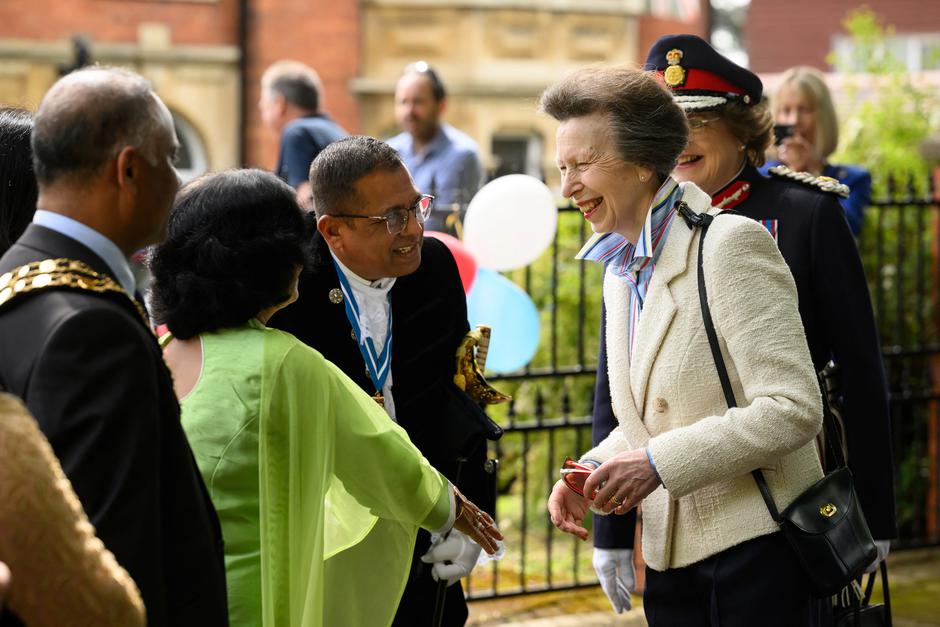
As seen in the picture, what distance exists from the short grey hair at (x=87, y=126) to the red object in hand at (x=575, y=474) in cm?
135

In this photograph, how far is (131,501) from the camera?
192 cm

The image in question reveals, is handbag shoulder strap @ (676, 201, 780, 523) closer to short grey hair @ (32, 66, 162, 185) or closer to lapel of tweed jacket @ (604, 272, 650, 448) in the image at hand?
lapel of tweed jacket @ (604, 272, 650, 448)

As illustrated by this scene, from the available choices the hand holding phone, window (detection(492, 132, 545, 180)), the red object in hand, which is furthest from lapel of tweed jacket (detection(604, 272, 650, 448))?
window (detection(492, 132, 545, 180))

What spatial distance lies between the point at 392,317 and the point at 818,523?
121 cm

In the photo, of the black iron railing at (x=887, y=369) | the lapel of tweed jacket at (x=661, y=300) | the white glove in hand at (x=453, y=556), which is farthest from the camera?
the black iron railing at (x=887, y=369)

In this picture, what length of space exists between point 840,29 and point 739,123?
24536 millimetres

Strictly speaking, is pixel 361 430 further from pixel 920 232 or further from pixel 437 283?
pixel 920 232

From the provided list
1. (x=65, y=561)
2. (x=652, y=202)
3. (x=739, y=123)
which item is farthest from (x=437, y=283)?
(x=65, y=561)

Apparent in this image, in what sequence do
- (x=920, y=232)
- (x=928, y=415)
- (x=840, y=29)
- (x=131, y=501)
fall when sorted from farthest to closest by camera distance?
1. (x=840, y=29)
2. (x=928, y=415)
3. (x=920, y=232)
4. (x=131, y=501)

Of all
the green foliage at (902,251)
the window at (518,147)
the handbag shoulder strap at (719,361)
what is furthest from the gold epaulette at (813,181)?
the window at (518,147)

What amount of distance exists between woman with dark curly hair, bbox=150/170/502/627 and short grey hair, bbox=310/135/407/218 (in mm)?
429

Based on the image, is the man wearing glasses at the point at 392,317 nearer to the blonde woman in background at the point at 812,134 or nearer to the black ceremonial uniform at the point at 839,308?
the black ceremonial uniform at the point at 839,308

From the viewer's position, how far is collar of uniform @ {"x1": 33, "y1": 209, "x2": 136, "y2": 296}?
2.01 metres

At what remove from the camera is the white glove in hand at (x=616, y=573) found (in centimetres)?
340
